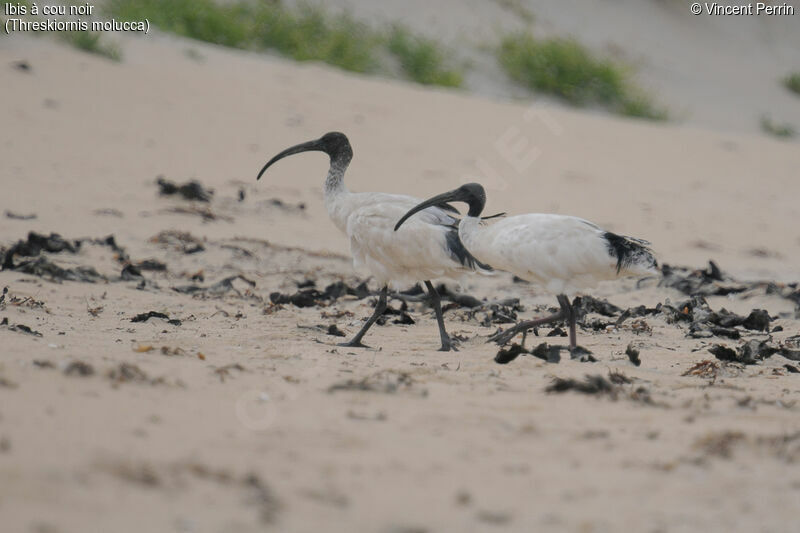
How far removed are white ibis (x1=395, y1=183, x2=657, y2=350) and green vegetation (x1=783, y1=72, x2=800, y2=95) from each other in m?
29.1

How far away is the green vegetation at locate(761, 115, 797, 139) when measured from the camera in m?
27.9

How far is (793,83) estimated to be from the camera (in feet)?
111

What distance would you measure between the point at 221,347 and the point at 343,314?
2.46 meters

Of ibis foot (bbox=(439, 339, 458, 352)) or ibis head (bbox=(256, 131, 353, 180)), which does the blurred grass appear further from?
ibis foot (bbox=(439, 339, 458, 352))

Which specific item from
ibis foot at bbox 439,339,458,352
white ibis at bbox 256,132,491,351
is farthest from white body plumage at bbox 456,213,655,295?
ibis foot at bbox 439,339,458,352

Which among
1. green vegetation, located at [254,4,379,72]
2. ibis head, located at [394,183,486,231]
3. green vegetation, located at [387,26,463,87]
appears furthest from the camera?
green vegetation, located at [387,26,463,87]

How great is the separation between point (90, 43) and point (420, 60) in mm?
8824

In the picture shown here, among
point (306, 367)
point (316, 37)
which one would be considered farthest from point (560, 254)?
point (316, 37)

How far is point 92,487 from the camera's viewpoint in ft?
11.2

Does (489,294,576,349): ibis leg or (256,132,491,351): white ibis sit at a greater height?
(256,132,491,351): white ibis

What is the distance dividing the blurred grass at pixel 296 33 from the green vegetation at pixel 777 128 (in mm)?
9366

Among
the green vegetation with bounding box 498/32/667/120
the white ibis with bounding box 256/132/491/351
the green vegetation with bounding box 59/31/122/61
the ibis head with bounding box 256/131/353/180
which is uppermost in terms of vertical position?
the green vegetation with bounding box 498/32/667/120

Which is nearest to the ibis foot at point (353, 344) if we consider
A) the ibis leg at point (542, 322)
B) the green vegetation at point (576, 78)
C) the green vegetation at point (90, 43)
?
the ibis leg at point (542, 322)

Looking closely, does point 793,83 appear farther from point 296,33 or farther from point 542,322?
point 542,322
